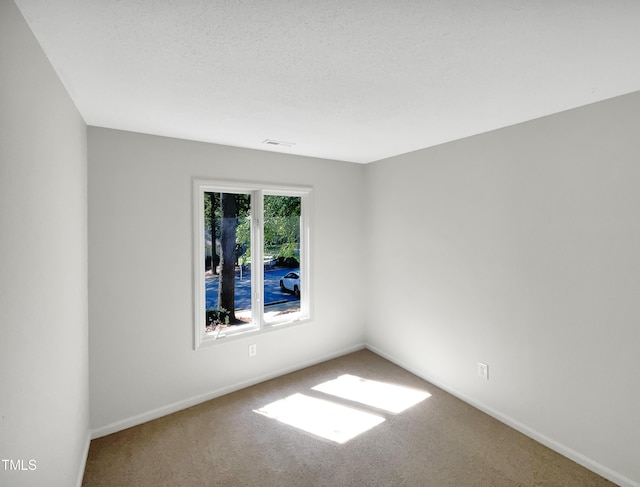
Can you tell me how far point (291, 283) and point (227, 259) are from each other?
0.82 m

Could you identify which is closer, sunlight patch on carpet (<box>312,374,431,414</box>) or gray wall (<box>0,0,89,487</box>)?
gray wall (<box>0,0,89,487</box>)

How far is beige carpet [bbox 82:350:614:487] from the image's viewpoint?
2.06 meters

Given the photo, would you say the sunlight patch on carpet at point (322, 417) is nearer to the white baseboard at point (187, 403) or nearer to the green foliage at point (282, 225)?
the white baseboard at point (187, 403)

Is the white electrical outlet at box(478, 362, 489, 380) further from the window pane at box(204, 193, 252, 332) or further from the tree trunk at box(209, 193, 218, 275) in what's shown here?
the tree trunk at box(209, 193, 218, 275)

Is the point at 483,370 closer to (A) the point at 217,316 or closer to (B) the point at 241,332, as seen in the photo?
(B) the point at 241,332

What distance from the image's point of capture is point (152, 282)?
268cm

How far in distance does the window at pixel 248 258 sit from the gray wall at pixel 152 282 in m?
0.12

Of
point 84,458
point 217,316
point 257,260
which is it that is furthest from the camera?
point 257,260

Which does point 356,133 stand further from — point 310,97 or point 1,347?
point 1,347

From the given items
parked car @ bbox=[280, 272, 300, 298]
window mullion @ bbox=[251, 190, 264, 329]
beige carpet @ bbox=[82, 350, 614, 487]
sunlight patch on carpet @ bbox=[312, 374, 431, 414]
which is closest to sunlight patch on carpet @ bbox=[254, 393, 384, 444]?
beige carpet @ bbox=[82, 350, 614, 487]

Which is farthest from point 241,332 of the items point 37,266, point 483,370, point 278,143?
point 483,370

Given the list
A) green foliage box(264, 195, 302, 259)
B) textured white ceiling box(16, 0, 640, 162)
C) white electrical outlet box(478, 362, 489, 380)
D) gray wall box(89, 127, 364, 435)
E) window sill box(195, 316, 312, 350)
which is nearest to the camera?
textured white ceiling box(16, 0, 640, 162)

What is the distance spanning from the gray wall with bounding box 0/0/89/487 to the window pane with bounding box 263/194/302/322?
176cm

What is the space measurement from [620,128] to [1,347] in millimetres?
3186
